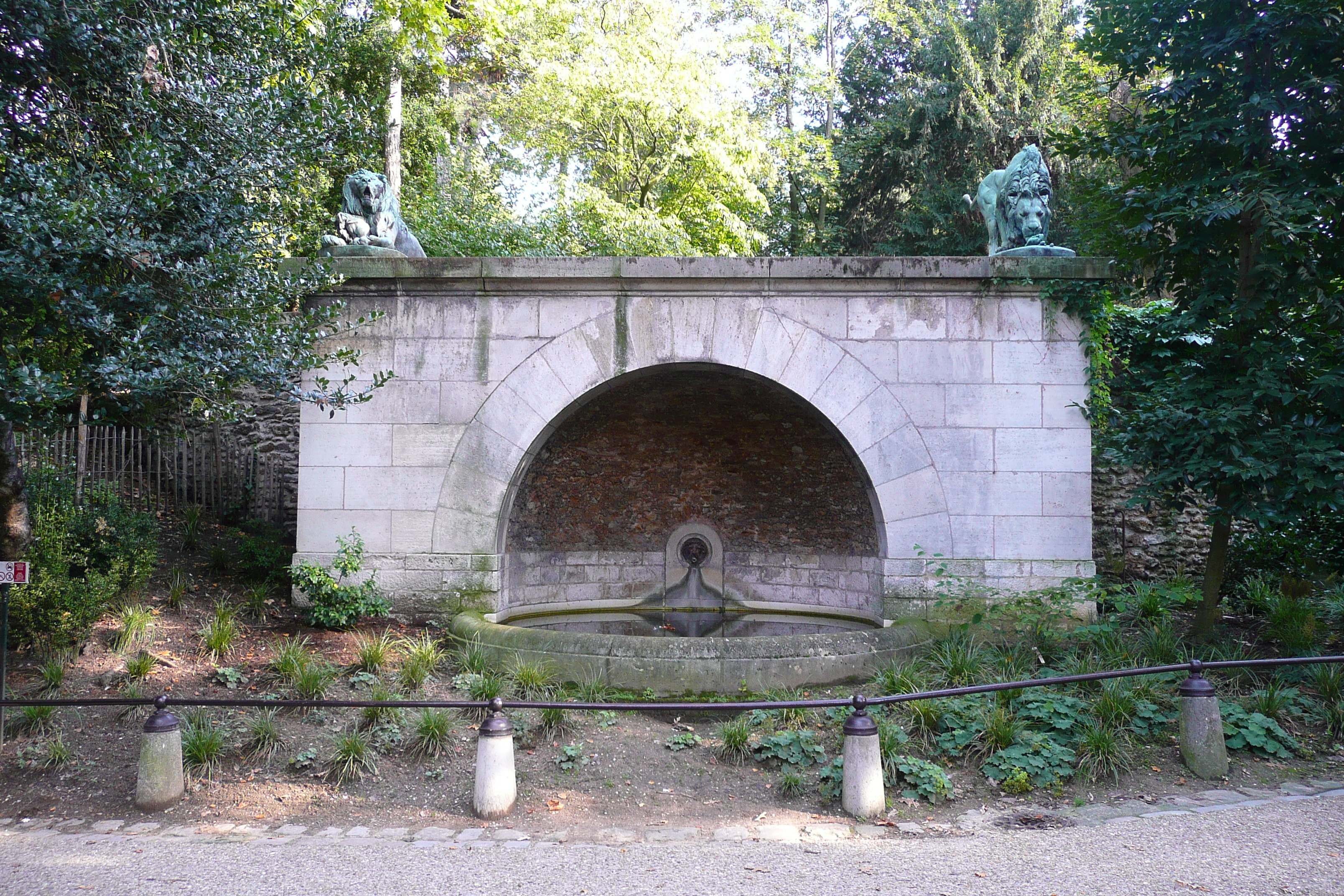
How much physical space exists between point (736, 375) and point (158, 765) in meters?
5.15

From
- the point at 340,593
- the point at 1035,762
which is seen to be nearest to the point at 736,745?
the point at 1035,762

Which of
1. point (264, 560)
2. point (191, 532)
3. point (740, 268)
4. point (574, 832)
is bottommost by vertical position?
point (574, 832)

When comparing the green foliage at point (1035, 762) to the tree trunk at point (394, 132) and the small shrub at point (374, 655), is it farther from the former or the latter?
the tree trunk at point (394, 132)

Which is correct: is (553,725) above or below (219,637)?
below

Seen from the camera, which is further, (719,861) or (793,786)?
(793,786)

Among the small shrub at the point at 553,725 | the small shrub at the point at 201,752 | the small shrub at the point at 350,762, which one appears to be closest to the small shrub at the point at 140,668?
the small shrub at the point at 201,752

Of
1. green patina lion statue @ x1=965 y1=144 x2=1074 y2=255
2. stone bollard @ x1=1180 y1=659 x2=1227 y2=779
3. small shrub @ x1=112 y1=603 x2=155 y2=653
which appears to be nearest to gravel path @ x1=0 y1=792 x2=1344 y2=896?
stone bollard @ x1=1180 y1=659 x2=1227 y2=779

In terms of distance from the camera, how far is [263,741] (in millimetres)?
5316

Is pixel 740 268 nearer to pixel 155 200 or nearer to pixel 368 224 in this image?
pixel 368 224

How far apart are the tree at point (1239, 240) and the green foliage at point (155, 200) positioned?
6.14 metres

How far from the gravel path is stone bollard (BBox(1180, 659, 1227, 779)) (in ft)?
1.52

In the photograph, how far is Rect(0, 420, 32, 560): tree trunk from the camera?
21.4ft

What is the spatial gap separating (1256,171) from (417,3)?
10.6 metres

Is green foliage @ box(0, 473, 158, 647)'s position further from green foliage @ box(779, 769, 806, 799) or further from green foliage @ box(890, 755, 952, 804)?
green foliage @ box(890, 755, 952, 804)
